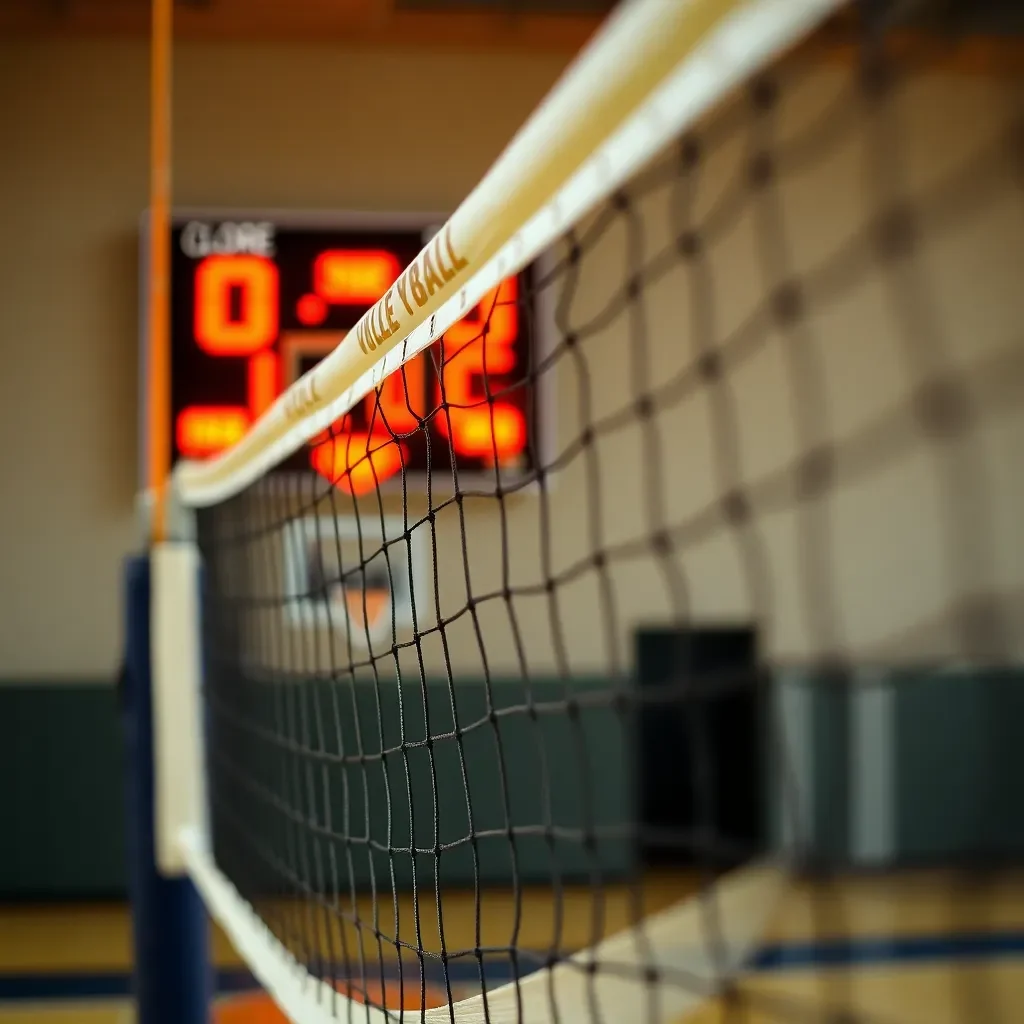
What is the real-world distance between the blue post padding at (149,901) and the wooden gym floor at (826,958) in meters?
1.12

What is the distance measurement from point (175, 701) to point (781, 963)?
189 cm

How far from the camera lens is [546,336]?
3.67 metres

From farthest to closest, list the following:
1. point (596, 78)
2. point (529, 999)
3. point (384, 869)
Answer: point (384, 869)
point (529, 999)
point (596, 78)

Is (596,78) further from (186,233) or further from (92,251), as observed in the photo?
(92,251)

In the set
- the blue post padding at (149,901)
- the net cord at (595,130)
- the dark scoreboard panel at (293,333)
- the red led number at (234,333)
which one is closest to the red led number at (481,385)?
the dark scoreboard panel at (293,333)

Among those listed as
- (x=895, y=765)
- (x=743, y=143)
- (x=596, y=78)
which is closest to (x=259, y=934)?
(x=596, y=78)

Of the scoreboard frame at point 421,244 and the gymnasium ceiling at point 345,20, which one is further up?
the gymnasium ceiling at point 345,20

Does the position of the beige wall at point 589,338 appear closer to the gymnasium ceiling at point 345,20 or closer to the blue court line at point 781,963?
the gymnasium ceiling at point 345,20

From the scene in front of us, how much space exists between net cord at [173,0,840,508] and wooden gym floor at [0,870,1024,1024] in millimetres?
1908

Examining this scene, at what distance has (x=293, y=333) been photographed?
11.4ft

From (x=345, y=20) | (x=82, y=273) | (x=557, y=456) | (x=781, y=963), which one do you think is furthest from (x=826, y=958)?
(x=345, y=20)

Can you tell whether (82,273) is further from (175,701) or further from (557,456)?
(175,701)

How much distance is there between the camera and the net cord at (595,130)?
0.54m

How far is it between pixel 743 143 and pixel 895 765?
1.79m
